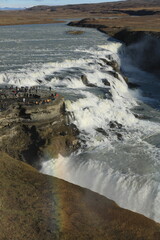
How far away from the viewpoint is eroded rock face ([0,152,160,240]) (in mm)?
12273

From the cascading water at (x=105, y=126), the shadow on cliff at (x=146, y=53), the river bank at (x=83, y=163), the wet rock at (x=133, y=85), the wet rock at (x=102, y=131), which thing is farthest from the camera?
the shadow on cliff at (x=146, y=53)

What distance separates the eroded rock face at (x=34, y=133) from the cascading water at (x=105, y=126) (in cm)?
91

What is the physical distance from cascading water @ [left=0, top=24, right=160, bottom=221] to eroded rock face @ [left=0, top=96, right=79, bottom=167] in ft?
2.98

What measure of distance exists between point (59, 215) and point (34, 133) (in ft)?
31.1

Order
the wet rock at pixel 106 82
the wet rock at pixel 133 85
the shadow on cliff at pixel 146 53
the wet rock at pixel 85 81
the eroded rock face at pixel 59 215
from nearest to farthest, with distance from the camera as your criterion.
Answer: the eroded rock face at pixel 59 215, the wet rock at pixel 85 81, the wet rock at pixel 106 82, the wet rock at pixel 133 85, the shadow on cliff at pixel 146 53

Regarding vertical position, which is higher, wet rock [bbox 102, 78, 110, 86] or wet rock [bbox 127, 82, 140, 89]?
wet rock [bbox 102, 78, 110, 86]

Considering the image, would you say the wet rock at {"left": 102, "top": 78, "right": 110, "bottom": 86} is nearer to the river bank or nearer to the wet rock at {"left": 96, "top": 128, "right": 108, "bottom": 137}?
the river bank

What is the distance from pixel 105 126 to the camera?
85.9ft

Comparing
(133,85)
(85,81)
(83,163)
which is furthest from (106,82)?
(83,163)

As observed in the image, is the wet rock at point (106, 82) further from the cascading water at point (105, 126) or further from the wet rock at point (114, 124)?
the wet rock at point (114, 124)

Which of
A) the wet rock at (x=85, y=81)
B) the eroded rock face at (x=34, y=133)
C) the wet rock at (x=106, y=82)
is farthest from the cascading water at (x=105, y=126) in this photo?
the eroded rock face at (x=34, y=133)

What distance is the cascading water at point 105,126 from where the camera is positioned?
18375mm

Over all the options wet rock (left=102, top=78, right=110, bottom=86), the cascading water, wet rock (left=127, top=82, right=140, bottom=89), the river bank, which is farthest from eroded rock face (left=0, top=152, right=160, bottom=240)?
wet rock (left=127, top=82, right=140, bottom=89)

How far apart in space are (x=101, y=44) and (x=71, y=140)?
34.8 meters
